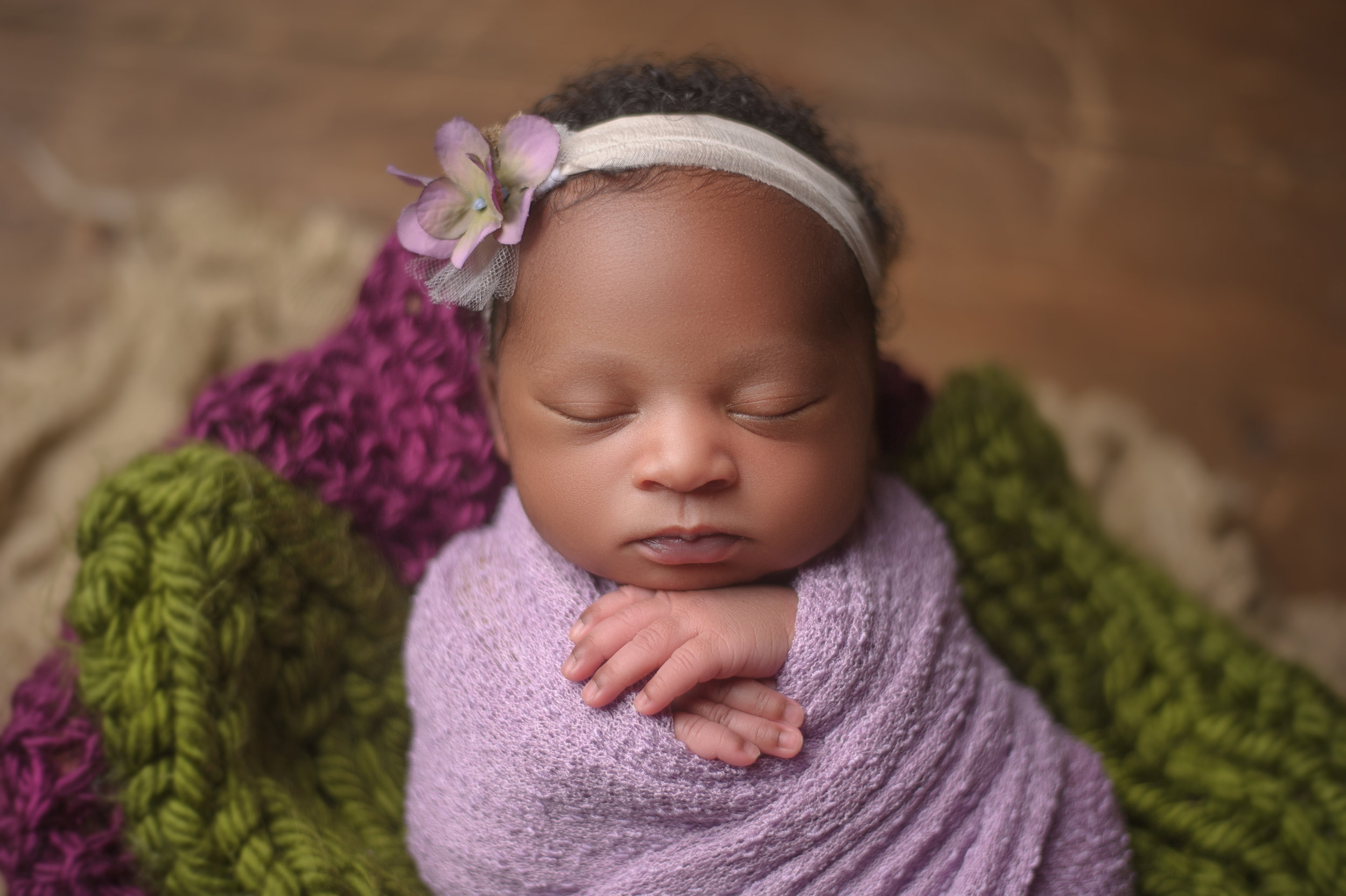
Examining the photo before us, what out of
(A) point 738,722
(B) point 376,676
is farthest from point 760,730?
(B) point 376,676

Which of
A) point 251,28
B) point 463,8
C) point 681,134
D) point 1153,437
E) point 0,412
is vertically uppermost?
point 463,8

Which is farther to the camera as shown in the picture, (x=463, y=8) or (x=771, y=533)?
(x=463, y=8)

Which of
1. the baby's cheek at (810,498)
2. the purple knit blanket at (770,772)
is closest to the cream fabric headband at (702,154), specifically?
the baby's cheek at (810,498)

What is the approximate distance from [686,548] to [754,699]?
0.13 meters

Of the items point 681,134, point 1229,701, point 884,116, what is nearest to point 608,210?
point 681,134

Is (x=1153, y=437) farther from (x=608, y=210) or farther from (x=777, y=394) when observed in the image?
(x=608, y=210)

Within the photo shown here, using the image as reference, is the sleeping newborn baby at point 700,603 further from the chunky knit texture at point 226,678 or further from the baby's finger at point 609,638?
the chunky knit texture at point 226,678

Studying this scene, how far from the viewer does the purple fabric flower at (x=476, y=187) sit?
820 millimetres

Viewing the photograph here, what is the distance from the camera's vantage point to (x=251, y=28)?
190cm

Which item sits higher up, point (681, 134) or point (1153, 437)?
point (1153, 437)

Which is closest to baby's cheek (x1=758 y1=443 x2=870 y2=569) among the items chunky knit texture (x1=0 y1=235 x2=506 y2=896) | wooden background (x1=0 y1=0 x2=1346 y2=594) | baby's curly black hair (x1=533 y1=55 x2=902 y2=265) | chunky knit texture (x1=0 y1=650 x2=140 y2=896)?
baby's curly black hair (x1=533 y1=55 x2=902 y2=265)

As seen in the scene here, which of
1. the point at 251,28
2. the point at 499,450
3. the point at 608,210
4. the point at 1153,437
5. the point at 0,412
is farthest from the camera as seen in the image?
the point at 251,28

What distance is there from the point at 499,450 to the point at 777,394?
33 cm

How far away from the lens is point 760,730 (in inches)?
32.8
